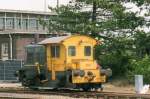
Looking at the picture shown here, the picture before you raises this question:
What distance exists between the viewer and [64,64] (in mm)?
29547

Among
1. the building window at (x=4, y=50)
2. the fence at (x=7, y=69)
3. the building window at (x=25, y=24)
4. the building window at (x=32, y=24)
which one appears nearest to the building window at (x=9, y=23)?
the building window at (x=25, y=24)

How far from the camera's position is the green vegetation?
37531 millimetres

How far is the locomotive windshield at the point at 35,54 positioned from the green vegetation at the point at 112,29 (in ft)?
18.5

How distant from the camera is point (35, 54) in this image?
3256 centimetres

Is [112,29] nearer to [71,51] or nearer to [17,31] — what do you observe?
[71,51]

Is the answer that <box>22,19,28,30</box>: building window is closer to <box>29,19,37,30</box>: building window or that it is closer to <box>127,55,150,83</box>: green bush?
<box>29,19,37,30</box>: building window

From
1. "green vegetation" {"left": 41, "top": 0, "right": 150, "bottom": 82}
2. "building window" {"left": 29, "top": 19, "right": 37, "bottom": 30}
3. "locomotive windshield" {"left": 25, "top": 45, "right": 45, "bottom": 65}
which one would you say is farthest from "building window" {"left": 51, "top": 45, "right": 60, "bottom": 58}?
"building window" {"left": 29, "top": 19, "right": 37, "bottom": 30}

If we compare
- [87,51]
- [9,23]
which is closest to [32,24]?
[9,23]

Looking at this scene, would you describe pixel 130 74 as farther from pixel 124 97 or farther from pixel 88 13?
pixel 124 97

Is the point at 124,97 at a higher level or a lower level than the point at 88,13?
lower

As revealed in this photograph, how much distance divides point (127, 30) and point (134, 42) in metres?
1.14

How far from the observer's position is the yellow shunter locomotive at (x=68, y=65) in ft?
95.4

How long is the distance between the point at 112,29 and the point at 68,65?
9467 mm

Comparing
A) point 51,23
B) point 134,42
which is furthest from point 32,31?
point 134,42
